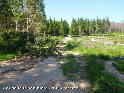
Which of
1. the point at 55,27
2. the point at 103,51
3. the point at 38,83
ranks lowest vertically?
the point at 38,83

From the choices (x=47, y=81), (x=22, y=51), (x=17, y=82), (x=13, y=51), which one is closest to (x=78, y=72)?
(x=47, y=81)

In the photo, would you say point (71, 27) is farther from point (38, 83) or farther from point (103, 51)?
point (38, 83)

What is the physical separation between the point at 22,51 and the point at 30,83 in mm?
6044

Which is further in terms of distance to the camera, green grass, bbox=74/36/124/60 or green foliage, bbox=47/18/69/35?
green foliage, bbox=47/18/69/35

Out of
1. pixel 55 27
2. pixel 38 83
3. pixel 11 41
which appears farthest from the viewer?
pixel 55 27

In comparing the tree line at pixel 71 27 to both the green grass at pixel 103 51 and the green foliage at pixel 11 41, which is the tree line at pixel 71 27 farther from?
the green foliage at pixel 11 41

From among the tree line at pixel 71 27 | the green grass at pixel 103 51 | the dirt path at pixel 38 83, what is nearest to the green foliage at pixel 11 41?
the dirt path at pixel 38 83

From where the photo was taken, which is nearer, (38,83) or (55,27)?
(38,83)

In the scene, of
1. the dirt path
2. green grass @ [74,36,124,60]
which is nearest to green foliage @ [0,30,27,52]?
the dirt path

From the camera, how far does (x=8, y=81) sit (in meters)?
5.00

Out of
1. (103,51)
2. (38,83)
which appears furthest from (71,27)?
(38,83)

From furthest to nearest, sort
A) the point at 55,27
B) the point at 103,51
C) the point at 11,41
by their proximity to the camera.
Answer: the point at 55,27
the point at 103,51
the point at 11,41

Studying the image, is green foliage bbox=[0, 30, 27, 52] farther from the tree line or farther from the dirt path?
the tree line

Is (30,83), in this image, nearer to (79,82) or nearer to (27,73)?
(27,73)
